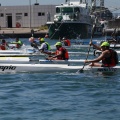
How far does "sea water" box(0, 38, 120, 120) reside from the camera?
1379cm

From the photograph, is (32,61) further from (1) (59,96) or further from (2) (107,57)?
(1) (59,96)

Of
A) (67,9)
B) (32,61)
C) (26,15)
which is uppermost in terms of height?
(67,9)

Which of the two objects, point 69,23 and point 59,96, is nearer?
point 59,96

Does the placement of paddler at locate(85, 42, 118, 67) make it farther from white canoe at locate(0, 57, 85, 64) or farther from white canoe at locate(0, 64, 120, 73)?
white canoe at locate(0, 57, 85, 64)

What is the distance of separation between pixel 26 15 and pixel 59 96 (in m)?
72.0

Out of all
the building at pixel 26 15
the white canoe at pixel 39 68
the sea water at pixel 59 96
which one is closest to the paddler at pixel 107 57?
the sea water at pixel 59 96

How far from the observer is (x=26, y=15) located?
87.6 meters

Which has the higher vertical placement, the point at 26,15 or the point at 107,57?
the point at 26,15

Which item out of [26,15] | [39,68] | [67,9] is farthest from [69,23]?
[39,68]

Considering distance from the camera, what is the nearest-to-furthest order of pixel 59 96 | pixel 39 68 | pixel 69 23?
pixel 59 96 → pixel 39 68 → pixel 69 23

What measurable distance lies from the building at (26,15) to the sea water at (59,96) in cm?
6547

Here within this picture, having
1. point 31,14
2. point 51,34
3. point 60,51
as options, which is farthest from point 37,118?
point 31,14

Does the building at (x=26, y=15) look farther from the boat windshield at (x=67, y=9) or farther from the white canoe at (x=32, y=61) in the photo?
the white canoe at (x=32, y=61)

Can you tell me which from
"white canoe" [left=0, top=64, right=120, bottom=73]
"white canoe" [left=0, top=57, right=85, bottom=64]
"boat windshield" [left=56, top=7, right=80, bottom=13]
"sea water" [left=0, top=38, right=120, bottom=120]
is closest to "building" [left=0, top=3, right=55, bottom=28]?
"boat windshield" [left=56, top=7, right=80, bottom=13]
